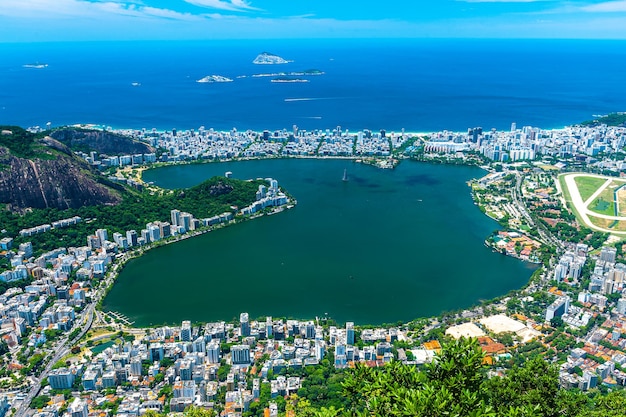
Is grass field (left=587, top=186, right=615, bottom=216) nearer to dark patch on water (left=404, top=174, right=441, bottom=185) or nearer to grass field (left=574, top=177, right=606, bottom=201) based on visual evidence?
grass field (left=574, top=177, right=606, bottom=201)

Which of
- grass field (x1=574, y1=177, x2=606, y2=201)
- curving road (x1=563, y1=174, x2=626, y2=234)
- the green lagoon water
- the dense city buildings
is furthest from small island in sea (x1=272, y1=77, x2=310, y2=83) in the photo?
the dense city buildings

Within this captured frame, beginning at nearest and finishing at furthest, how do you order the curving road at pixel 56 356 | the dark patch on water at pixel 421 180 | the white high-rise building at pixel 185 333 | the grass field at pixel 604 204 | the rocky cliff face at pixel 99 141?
1. the curving road at pixel 56 356
2. the white high-rise building at pixel 185 333
3. the grass field at pixel 604 204
4. the dark patch on water at pixel 421 180
5. the rocky cliff face at pixel 99 141

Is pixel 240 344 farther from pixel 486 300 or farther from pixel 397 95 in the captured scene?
→ pixel 397 95

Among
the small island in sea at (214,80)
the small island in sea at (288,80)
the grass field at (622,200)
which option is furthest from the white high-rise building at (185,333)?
the small island in sea at (288,80)

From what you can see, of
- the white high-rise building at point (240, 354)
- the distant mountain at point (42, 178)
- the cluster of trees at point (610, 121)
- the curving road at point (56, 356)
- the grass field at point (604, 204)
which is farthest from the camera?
the cluster of trees at point (610, 121)

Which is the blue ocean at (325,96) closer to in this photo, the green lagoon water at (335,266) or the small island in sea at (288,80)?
the small island in sea at (288,80)

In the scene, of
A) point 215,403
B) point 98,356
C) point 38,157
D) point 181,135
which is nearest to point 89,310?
point 98,356

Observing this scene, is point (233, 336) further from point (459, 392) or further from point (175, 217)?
point (459, 392)

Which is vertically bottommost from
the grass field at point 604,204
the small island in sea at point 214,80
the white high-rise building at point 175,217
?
the white high-rise building at point 175,217
